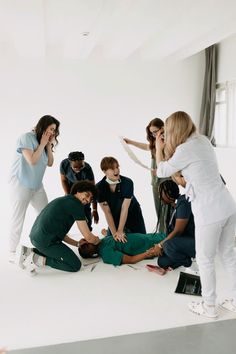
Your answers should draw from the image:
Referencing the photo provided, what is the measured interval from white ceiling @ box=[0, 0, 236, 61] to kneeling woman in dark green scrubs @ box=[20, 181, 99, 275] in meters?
1.57

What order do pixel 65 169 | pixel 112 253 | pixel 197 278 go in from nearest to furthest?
pixel 197 278, pixel 112 253, pixel 65 169

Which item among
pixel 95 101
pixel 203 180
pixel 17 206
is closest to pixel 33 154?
pixel 17 206

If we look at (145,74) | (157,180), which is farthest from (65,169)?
(145,74)

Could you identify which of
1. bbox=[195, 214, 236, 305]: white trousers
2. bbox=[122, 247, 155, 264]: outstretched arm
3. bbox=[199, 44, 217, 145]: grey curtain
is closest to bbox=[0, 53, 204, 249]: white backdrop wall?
bbox=[199, 44, 217, 145]: grey curtain

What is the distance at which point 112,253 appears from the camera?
3168 mm

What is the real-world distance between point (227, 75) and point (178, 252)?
322cm

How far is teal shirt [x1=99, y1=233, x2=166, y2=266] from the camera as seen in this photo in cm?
315

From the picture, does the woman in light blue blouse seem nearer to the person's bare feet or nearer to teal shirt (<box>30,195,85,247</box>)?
teal shirt (<box>30,195,85,247</box>)

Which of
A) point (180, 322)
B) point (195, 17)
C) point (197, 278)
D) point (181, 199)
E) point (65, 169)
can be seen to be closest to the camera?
point (180, 322)

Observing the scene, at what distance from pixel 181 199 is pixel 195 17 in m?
1.82

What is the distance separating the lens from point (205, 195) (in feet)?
6.97

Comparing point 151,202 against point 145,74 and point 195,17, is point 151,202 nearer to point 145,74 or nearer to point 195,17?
point 145,74

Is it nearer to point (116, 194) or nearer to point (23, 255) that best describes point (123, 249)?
point (116, 194)

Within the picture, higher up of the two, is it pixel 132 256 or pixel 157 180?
pixel 157 180
